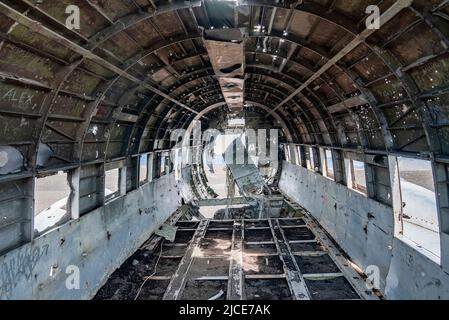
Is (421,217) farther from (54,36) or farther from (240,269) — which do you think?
(54,36)

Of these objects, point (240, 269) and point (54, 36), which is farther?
point (240, 269)

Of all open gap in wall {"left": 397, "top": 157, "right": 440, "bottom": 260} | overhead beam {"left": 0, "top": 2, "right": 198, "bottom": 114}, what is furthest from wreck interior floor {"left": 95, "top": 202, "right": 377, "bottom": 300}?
overhead beam {"left": 0, "top": 2, "right": 198, "bottom": 114}

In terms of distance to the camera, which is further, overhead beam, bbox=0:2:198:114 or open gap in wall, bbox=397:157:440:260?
open gap in wall, bbox=397:157:440:260

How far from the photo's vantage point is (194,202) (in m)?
16.0

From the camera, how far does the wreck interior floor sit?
7301 millimetres

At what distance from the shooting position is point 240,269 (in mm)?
8547

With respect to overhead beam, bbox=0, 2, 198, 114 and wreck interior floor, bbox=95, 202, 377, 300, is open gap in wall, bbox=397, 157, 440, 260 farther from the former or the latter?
overhead beam, bbox=0, 2, 198, 114

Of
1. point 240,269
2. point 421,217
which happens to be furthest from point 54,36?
point 421,217

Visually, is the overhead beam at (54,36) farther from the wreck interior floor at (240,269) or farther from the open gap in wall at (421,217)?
the open gap in wall at (421,217)

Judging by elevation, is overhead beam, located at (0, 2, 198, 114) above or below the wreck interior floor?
above

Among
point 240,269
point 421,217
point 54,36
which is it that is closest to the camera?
point 54,36

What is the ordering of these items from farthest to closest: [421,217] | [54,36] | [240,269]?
[421,217] → [240,269] → [54,36]

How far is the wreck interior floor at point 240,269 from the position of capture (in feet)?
24.0
